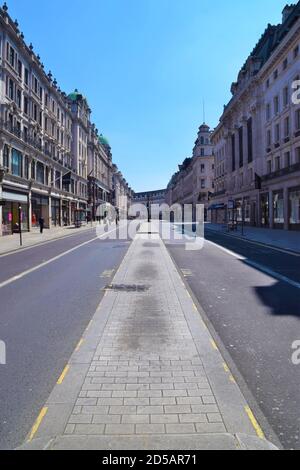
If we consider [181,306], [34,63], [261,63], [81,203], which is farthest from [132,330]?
[81,203]

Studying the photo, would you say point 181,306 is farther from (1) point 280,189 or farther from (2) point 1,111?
(1) point 280,189

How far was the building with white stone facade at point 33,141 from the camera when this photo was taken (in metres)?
36.6

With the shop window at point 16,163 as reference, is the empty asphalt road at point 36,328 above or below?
below

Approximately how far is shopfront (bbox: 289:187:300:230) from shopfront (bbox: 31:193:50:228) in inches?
1075

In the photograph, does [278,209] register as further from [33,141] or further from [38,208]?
[33,141]

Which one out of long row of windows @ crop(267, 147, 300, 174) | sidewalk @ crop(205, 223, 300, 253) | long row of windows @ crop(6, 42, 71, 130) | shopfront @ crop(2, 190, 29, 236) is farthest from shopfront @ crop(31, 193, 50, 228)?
long row of windows @ crop(267, 147, 300, 174)

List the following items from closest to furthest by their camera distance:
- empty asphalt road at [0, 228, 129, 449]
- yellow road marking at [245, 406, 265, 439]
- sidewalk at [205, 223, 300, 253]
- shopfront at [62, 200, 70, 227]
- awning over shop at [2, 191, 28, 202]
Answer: yellow road marking at [245, 406, 265, 439] → empty asphalt road at [0, 228, 129, 449] → sidewalk at [205, 223, 300, 253] → awning over shop at [2, 191, 28, 202] → shopfront at [62, 200, 70, 227]

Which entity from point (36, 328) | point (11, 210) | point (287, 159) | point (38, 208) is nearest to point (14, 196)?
point (11, 210)

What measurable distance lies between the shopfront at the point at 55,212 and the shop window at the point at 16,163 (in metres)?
13.4

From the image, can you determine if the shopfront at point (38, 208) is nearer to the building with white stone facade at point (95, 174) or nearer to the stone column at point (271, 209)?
the stone column at point (271, 209)

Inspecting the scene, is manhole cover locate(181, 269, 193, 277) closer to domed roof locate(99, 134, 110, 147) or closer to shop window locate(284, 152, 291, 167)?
shop window locate(284, 152, 291, 167)

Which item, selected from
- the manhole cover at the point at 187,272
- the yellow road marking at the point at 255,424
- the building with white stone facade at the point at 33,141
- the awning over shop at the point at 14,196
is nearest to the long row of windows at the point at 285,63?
the building with white stone facade at the point at 33,141

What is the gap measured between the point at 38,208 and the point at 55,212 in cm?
850

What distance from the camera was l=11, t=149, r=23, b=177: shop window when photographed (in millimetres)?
38812
